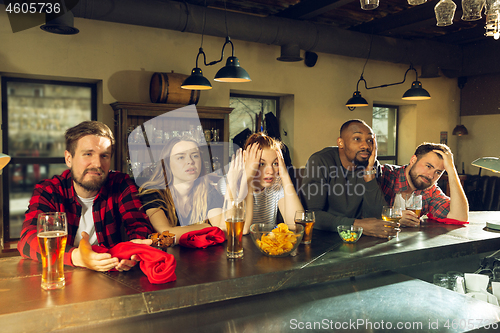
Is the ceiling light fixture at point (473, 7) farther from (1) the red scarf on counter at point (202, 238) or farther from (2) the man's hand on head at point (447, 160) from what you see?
(1) the red scarf on counter at point (202, 238)

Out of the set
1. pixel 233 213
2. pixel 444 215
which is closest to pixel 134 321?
pixel 233 213

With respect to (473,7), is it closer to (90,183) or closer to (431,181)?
(431,181)

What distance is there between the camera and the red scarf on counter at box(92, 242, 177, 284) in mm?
1127

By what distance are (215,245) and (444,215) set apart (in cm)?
152

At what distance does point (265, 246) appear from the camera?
1.39 metres

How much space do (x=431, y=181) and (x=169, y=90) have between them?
2.50 meters

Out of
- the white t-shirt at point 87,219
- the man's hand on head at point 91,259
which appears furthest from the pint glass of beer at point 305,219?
the white t-shirt at point 87,219

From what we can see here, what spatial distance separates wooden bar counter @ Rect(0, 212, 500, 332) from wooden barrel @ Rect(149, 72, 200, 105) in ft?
8.01

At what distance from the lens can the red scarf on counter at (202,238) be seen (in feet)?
4.99

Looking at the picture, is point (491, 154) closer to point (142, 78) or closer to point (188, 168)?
point (142, 78)

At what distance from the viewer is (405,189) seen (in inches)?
105

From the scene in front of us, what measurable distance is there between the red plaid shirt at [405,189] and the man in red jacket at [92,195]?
165 centimetres

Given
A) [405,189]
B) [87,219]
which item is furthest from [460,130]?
[87,219]

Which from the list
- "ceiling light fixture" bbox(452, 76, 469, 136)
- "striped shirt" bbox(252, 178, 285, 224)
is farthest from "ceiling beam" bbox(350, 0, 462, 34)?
"striped shirt" bbox(252, 178, 285, 224)
